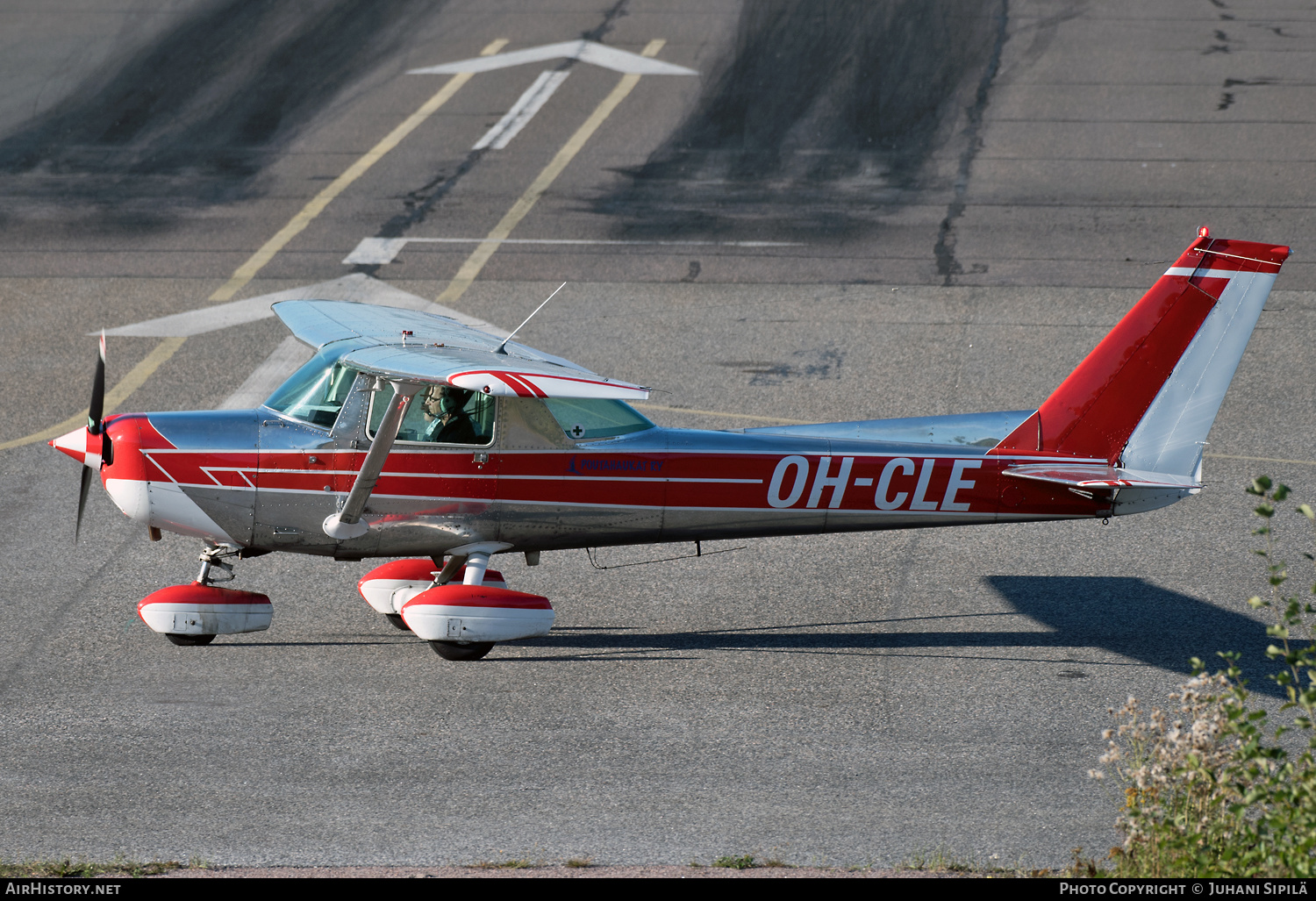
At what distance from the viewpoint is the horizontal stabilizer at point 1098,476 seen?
10.5m

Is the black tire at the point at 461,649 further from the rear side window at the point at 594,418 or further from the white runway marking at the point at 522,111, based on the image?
the white runway marking at the point at 522,111

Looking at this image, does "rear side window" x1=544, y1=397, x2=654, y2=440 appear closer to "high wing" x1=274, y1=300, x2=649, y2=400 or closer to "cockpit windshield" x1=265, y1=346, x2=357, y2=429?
"high wing" x1=274, y1=300, x2=649, y2=400

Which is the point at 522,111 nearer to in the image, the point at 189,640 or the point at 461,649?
the point at 189,640

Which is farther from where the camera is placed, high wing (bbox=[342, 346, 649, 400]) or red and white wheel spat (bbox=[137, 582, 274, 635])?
red and white wheel spat (bbox=[137, 582, 274, 635])

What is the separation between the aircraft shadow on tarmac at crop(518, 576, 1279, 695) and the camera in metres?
10.6

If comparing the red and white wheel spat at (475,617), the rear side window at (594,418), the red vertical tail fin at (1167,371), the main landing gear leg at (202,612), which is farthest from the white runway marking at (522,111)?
the red and white wheel spat at (475,617)

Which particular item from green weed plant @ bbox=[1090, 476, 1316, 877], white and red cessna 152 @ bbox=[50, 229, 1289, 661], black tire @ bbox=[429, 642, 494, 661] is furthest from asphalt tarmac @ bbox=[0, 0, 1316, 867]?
green weed plant @ bbox=[1090, 476, 1316, 877]

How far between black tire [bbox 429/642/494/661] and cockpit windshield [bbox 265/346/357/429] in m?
1.84

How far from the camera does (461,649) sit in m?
10.2

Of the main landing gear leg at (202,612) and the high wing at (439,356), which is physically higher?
the high wing at (439,356)

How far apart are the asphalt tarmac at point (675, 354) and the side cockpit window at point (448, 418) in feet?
5.49

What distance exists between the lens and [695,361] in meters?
16.7

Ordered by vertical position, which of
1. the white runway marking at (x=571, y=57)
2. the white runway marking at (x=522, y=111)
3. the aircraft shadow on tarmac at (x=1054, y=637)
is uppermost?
the white runway marking at (x=571, y=57)

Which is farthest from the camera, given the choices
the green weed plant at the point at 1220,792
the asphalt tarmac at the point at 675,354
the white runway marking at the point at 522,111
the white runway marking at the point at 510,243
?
the white runway marking at the point at 522,111
